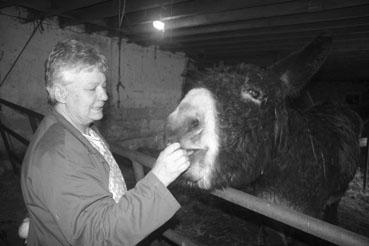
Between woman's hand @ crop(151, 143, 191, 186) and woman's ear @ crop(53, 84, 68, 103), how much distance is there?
75 cm

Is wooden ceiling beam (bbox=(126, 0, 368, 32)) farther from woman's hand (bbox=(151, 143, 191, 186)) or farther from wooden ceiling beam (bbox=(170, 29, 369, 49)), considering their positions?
woman's hand (bbox=(151, 143, 191, 186))

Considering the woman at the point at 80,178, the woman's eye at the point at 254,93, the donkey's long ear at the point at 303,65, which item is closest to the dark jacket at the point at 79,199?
the woman at the point at 80,178

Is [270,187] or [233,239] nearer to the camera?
[270,187]

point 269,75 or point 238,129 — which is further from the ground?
point 269,75

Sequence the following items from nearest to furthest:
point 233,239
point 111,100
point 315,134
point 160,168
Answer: point 160,168 < point 315,134 < point 233,239 < point 111,100

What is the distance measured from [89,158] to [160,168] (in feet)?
1.46

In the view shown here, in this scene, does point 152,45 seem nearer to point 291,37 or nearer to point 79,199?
point 291,37

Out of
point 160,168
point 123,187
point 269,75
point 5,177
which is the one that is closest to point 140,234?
point 160,168

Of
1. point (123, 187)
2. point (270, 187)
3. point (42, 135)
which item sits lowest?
point (270, 187)

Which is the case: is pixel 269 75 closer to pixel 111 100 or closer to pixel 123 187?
pixel 123 187

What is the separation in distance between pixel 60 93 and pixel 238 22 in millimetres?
5395

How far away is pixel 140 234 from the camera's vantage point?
1158mm

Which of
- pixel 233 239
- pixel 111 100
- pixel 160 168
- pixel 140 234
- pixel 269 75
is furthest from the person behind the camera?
pixel 111 100

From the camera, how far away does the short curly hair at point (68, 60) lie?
4.80ft
